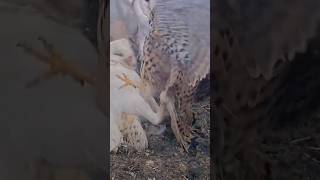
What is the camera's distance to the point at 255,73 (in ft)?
6.13

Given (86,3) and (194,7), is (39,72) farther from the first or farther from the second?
(194,7)

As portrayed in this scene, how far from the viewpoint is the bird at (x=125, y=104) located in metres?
1.88

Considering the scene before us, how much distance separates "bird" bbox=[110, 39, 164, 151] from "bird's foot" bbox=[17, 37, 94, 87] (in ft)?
0.33

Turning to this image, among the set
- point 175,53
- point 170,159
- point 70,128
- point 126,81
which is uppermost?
point 175,53

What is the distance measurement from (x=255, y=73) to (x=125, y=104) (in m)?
0.48

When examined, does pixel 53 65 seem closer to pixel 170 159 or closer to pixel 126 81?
pixel 126 81

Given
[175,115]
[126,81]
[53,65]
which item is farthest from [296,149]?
[53,65]

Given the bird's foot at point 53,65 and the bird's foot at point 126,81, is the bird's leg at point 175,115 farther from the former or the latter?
the bird's foot at point 53,65

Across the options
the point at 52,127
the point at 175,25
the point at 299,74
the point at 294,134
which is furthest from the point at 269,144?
the point at 52,127

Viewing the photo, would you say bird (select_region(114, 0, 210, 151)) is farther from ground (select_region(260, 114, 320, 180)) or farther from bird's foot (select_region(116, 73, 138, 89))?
ground (select_region(260, 114, 320, 180))

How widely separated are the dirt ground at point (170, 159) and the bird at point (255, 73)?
0.15 ft

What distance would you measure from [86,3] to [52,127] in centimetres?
46

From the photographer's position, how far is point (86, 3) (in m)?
1.85

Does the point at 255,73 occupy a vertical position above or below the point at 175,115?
above
